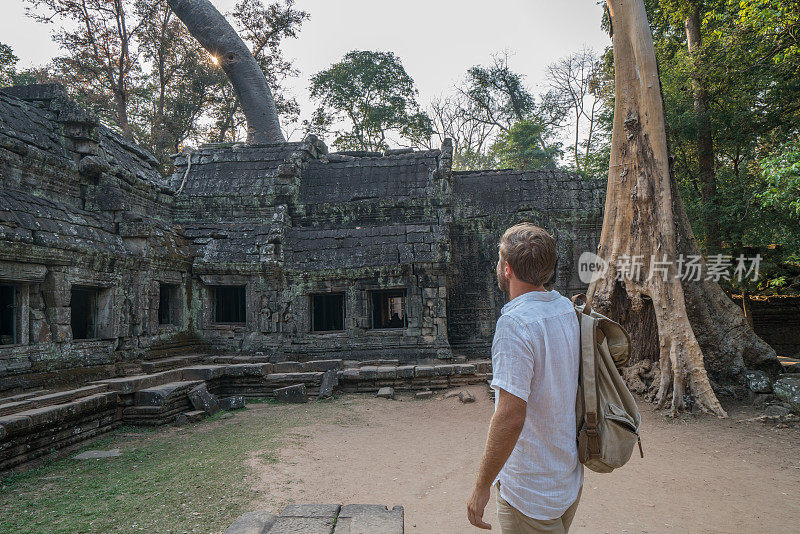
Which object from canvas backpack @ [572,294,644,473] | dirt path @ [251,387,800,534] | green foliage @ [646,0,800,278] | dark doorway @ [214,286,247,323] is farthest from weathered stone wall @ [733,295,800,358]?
canvas backpack @ [572,294,644,473]

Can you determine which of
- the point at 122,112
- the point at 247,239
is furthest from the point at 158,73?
the point at 247,239

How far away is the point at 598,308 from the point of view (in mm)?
8203

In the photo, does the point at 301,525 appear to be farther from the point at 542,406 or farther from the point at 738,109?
the point at 738,109

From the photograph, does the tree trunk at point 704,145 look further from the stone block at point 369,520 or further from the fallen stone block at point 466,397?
the stone block at point 369,520

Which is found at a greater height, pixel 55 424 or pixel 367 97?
pixel 367 97

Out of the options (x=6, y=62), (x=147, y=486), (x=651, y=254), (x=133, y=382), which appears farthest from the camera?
(x=6, y=62)

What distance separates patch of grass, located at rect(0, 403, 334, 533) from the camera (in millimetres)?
3779

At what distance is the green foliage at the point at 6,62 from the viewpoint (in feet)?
58.2

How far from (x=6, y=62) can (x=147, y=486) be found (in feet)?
67.3

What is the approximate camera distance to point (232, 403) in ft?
26.0

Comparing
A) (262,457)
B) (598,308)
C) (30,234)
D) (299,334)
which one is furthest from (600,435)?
(299,334)

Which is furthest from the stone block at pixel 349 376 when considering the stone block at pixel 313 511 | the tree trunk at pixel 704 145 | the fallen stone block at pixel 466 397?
the tree trunk at pixel 704 145

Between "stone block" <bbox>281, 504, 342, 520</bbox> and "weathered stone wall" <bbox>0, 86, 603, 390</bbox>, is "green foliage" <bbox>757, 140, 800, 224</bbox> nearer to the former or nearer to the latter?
"weathered stone wall" <bbox>0, 86, 603, 390</bbox>

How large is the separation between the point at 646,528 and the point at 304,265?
8.42 meters
